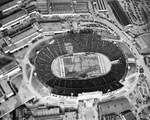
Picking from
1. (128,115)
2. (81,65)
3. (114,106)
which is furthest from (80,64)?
(128,115)

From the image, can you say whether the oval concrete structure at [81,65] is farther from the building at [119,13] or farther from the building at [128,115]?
the building at [119,13]

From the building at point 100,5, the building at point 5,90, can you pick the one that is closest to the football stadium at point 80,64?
the building at point 5,90

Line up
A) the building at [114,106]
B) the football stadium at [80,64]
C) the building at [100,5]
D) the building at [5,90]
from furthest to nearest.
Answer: the building at [100,5], the football stadium at [80,64], the building at [114,106], the building at [5,90]

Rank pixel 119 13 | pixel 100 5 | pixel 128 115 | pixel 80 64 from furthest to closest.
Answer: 1. pixel 100 5
2. pixel 119 13
3. pixel 80 64
4. pixel 128 115

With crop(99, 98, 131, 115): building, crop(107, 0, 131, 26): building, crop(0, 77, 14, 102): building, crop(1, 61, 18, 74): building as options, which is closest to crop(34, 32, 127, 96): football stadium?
crop(99, 98, 131, 115): building

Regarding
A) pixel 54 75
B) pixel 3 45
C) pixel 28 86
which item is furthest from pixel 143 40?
pixel 3 45

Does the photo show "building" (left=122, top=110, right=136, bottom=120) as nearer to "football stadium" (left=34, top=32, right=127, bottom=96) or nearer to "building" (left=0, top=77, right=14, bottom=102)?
"football stadium" (left=34, top=32, right=127, bottom=96)

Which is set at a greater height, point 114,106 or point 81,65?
→ point 81,65

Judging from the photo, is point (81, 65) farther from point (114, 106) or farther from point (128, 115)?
point (128, 115)
